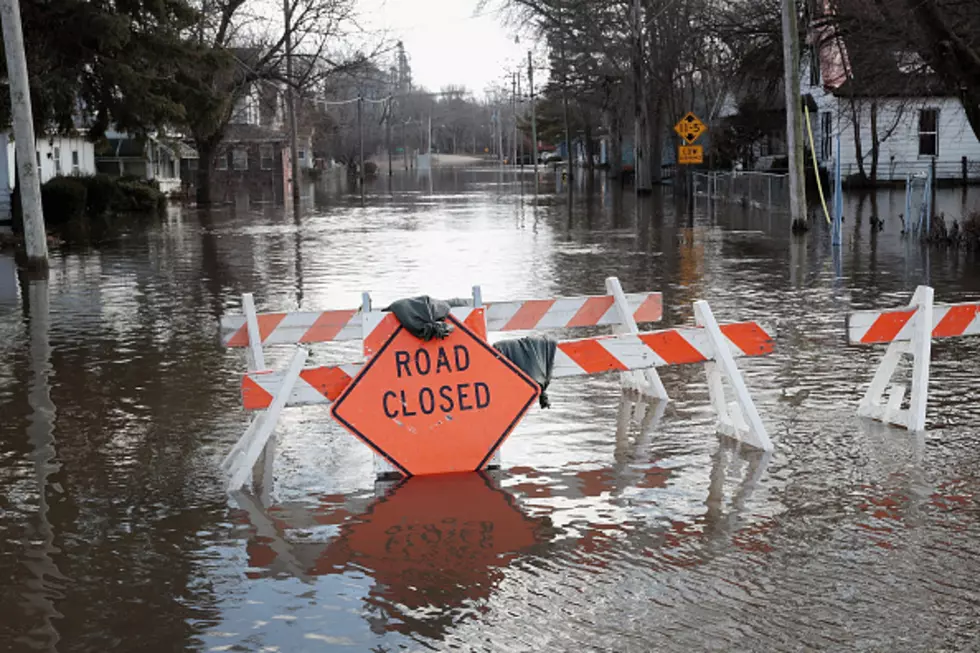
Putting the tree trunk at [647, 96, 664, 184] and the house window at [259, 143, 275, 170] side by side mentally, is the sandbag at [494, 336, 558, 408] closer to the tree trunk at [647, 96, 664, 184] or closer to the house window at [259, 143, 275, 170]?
the tree trunk at [647, 96, 664, 184]

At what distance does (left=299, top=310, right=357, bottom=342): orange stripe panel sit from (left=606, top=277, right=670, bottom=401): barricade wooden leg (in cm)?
196

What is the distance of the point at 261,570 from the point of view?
6.09m

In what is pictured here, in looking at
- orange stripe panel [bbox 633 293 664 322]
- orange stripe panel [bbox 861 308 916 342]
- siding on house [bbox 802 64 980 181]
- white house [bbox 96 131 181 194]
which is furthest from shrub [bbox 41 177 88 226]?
orange stripe panel [bbox 861 308 916 342]

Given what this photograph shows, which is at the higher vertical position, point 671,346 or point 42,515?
point 671,346

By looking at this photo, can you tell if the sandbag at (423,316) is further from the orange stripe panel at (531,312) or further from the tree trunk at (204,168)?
the tree trunk at (204,168)

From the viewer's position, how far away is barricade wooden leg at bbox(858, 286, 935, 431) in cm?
859

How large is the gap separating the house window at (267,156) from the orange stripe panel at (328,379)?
8694 centimetres

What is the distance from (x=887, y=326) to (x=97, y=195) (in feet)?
124

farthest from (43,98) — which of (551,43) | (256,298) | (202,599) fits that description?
(551,43)

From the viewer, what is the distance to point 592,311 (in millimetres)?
9523

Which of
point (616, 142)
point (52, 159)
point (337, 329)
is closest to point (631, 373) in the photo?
point (337, 329)

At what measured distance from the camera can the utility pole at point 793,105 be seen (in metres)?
25.9

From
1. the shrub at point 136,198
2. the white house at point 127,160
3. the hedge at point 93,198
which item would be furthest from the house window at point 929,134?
the white house at point 127,160

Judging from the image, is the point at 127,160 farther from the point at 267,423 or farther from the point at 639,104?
the point at 267,423
